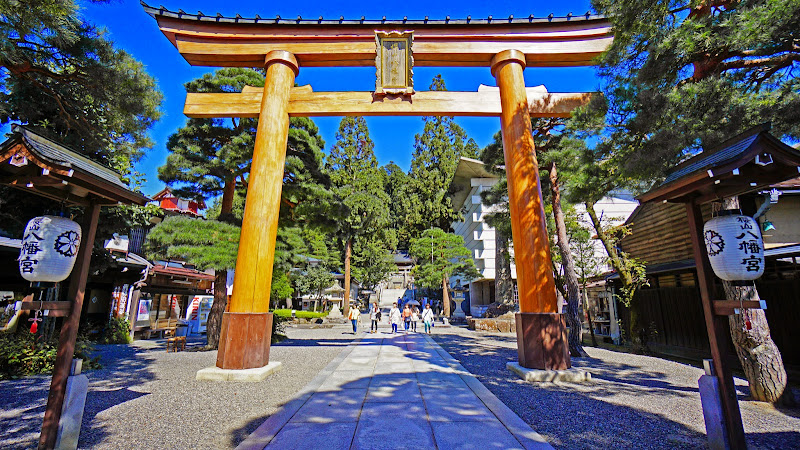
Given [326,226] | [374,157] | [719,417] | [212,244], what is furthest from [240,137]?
[374,157]

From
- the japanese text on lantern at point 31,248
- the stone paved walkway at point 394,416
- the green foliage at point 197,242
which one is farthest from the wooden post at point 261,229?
the japanese text on lantern at point 31,248

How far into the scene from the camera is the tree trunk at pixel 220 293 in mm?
9359

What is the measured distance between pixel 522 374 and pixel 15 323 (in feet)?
38.9

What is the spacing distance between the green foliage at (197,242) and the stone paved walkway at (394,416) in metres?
4.13

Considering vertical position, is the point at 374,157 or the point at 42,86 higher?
the point at 374,157

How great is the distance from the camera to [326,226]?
10.3 m

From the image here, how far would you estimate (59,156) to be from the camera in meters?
3.19

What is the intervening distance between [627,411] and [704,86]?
4.10 meters

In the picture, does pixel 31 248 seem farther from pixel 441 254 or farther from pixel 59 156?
pixel 441 254

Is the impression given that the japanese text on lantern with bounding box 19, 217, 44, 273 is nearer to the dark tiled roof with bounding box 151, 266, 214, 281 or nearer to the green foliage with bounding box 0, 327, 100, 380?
the green foliage with bounding box 0, 327, 100, 380

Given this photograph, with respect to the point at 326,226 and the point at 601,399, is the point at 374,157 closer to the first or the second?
the point at 326,226

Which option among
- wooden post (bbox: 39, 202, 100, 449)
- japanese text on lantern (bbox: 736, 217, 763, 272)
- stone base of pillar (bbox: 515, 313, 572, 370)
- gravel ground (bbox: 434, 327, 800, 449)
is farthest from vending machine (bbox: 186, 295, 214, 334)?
japanese text on lantern (bbox: 736, 217, 763, 272)

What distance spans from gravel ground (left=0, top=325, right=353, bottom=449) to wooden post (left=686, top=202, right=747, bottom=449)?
4.27 metres

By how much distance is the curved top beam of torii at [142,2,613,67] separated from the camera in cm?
735
